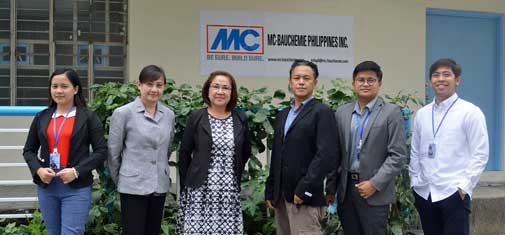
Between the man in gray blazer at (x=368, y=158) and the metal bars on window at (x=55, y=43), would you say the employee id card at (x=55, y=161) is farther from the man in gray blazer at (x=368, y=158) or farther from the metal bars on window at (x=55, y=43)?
the metal bars on window at (x=55, y=43)

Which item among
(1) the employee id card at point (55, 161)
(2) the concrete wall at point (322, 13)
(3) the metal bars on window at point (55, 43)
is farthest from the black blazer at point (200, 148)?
(3) the metal bars on window at point (55, 43)

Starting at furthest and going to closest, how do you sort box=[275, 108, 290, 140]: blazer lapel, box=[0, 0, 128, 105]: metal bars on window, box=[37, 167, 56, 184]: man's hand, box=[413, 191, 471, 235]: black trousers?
box=[0, 0, 128, 105]: metal bars on window, box=[275, 108, 290, 140]: blazer lapel, box=[413, 191, 471, 235]: black trousers, box=[37, 167, 56, 184]: man's hand

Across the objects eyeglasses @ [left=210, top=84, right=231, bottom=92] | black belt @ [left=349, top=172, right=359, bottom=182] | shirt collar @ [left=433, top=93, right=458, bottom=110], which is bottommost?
black belt @ [left=349, top=172, right=359, bottom=182]

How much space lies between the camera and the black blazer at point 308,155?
338cm

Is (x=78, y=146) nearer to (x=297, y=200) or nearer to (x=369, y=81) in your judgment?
(x=297, y=200)

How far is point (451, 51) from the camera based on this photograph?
7.52m

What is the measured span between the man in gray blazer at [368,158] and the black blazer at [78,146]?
1526mm

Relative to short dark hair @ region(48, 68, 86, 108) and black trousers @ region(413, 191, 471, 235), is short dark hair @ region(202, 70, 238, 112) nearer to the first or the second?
short dark hair @ region(48, 68, 86, 108)

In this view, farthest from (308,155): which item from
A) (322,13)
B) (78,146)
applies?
(322,13)

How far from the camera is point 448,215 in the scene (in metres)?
3.52

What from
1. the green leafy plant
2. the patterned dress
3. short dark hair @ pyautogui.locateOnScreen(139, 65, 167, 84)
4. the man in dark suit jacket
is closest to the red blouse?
short dark hair @ pyautogui.locateOnScreen(139, 65, 167, 84)

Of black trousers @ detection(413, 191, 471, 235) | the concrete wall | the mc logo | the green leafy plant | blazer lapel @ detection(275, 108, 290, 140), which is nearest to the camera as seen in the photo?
black trousers @ detection(413, 191, 471, 235)

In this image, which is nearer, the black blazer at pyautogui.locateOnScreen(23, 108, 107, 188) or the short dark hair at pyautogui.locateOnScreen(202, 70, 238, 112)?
the black blazer at pyautogui.locateOnScreen(23, 108, 107, 188)

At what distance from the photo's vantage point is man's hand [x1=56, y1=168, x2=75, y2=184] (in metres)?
3.37
